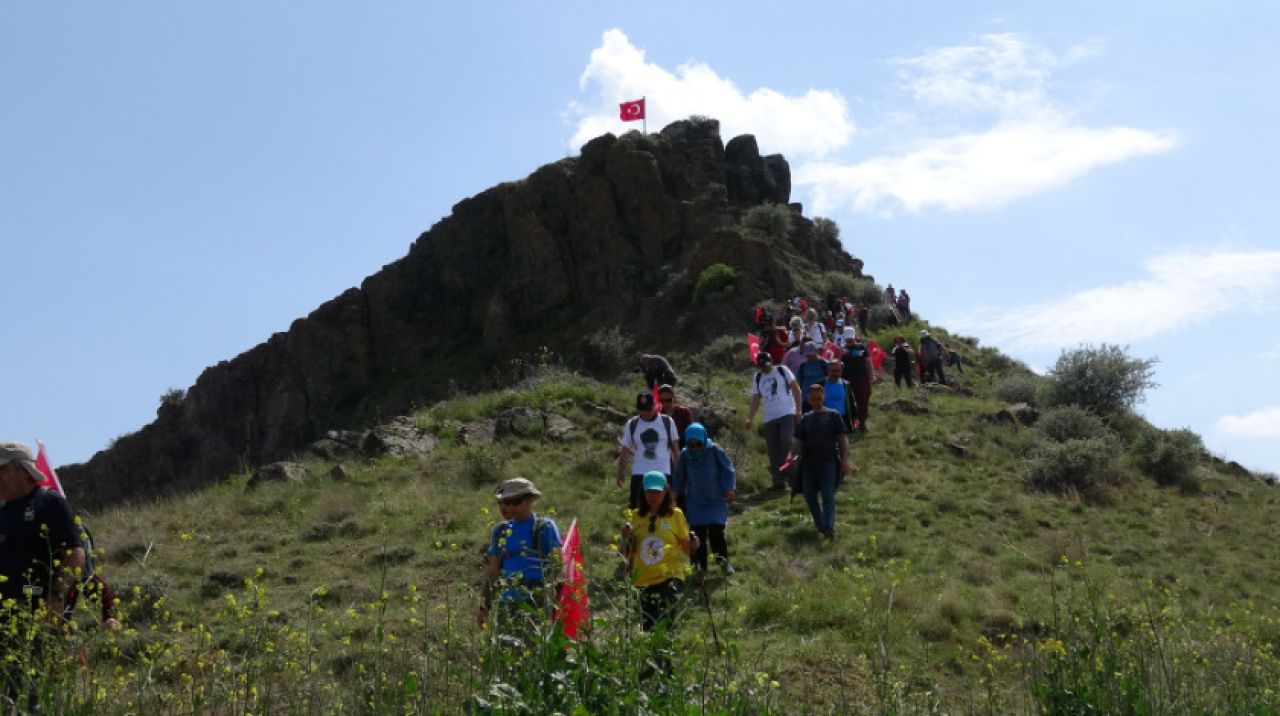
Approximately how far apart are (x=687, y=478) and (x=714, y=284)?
27484 millimetres

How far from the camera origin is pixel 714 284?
37.5m

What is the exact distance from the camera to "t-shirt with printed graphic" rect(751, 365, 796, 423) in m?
14.4

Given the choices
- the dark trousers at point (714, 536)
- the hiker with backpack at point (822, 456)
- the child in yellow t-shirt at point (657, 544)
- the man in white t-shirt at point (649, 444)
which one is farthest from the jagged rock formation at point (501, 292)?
the child in yellow t-shirt at point (657, 544)

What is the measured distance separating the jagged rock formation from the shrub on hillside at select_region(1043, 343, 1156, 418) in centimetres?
1324

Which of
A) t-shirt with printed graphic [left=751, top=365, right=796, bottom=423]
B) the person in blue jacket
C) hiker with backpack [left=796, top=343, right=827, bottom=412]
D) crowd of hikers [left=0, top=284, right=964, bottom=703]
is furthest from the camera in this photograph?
hiker with backpack [left=796, top=343, right=827, bottom=412]

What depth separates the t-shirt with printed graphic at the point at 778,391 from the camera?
1439 centimetres

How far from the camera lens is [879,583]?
10.0 meters

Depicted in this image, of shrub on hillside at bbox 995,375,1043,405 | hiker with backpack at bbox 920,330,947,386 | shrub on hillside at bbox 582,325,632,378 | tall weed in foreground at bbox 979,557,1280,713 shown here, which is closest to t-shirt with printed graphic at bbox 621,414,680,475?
tall weed in foreground at bbox 979,557,1280,713

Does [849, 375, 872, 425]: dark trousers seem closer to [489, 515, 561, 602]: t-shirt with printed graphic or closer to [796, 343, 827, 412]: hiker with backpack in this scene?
[796, 343, 827, 412]: hiker with backpack

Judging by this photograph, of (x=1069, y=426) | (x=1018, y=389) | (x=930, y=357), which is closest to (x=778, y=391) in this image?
(x=1069, y=426)

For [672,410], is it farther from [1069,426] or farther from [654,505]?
[1069,426]

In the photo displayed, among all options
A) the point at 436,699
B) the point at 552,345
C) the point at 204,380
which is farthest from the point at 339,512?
the point at 204,380

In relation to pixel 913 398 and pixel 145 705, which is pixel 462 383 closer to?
pixel 913 398

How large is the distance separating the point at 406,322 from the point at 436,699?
46.1m
